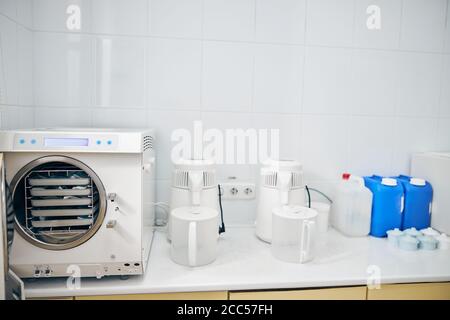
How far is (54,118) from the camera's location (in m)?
1.43

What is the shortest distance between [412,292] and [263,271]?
0.54 meters

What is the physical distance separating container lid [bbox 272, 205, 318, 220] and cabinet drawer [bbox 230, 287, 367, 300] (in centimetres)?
25

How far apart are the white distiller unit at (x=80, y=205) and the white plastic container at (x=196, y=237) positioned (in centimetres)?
17

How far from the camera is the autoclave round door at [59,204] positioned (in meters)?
0.95

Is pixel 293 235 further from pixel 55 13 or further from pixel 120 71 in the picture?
pixel 55 13

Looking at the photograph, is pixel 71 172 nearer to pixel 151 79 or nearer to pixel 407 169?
pixel 151 79

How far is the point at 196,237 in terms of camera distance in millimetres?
1091

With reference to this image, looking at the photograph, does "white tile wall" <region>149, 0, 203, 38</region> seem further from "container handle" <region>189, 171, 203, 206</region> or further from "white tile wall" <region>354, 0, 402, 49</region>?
"white tile wall" <region>354, 0, 402, 49</region>

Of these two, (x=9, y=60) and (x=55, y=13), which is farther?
(x=55, y=13)

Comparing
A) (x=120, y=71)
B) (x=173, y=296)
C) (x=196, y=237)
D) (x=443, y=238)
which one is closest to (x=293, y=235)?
(x=196, y=237)

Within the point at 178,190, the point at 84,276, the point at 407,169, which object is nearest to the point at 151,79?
the point at 178,190

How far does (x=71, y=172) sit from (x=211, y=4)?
101 centimetres

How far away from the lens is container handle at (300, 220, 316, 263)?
3.68 ft

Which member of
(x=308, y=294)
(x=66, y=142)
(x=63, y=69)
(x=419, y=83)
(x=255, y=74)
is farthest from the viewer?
(x=419, y=83)
